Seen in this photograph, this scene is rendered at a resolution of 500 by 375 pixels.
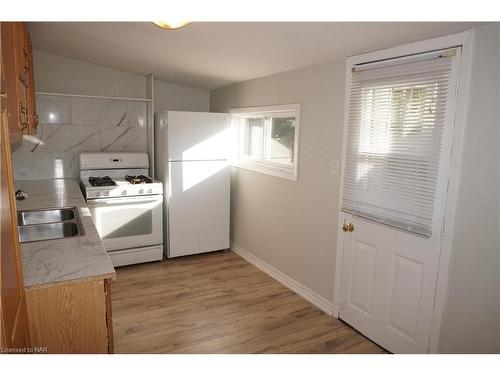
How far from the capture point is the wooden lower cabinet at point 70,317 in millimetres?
1453

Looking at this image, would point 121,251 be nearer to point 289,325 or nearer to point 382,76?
point 289,325

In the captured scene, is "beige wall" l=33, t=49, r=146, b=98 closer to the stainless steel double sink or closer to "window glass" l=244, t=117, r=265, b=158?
"window glass" l=244, t=117, r=265, b=158

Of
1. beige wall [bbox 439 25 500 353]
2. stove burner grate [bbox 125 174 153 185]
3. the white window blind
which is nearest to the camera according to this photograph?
beige wall [bbox 439 25 500 353]

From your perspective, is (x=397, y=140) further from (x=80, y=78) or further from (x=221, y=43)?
(x=80, y=78)

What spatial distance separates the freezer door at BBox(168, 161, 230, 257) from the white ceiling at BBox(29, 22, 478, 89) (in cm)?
108

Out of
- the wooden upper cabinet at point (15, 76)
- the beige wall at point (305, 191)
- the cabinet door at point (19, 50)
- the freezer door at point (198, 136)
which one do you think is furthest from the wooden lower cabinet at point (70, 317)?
the freezer door at point (198, 136)

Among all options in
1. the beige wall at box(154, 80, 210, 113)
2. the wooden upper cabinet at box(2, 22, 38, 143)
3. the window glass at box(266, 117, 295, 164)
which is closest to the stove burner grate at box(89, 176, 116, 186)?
the beige wall at box(154, 80, 210, 113)

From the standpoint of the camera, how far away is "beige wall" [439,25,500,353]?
1.71 metres

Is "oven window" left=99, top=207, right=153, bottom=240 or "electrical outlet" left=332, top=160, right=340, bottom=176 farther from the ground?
"electrical outlet" left=332, top=160, right=340, bottom=176

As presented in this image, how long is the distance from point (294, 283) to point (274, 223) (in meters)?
0.63

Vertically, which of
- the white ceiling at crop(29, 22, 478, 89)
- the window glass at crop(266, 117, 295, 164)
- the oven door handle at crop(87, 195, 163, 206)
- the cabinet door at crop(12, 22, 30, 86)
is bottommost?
the oven door handle at crop(87, 195, 163, 206)

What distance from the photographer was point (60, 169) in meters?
3.99

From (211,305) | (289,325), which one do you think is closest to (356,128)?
(289,325)

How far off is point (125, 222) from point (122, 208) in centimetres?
16
